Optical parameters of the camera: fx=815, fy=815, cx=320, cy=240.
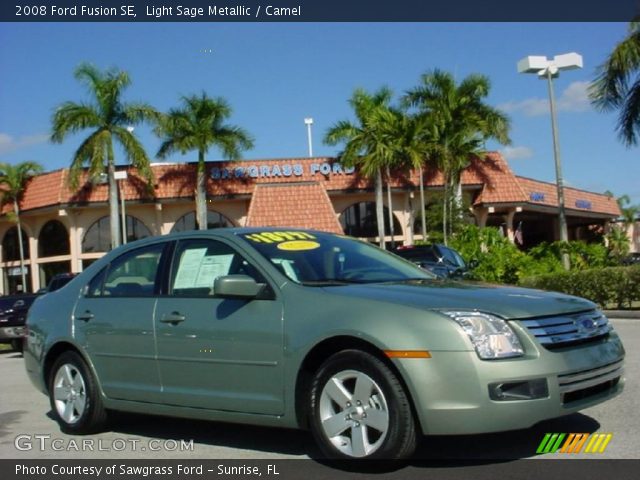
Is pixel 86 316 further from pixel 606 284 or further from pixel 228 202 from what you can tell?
pixel 228 202

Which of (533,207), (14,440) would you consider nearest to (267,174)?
(533,207)

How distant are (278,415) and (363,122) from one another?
1277 inches

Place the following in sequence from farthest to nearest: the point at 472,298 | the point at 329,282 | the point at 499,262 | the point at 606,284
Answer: the point at 499,262 → the point at 606,284 → the point at 329,282 → the point at 472,298

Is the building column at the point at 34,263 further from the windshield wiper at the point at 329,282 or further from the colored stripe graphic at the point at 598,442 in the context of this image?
the colored stripe graphic at the point at 598,442

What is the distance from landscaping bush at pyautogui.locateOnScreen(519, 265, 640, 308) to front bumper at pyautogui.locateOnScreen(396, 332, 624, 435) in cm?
1322

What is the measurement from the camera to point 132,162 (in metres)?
35.7

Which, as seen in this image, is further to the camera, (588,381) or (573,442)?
(573,442)

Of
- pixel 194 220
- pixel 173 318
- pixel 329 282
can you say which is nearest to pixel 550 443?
pixel 329 282

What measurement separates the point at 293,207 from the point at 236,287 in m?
30.0


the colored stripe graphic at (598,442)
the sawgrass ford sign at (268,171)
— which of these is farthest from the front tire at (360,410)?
the sawgrass ford sign at (268,171)

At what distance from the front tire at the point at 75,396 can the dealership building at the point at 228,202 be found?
28.3m

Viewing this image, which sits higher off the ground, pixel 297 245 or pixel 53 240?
pixel 53 240

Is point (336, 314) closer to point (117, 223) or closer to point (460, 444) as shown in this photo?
point (460, 444)

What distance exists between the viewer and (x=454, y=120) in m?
37.4
